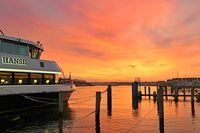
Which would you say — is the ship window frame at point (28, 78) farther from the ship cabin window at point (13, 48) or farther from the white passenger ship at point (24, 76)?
the ship cabin window at point (13, 48)

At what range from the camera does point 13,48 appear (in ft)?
108

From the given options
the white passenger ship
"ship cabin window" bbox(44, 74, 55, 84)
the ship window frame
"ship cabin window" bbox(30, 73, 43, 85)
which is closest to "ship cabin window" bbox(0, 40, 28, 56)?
the white passenger ship

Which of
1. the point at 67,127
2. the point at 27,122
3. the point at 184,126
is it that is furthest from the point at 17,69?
the point at 184,126

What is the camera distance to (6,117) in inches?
1249

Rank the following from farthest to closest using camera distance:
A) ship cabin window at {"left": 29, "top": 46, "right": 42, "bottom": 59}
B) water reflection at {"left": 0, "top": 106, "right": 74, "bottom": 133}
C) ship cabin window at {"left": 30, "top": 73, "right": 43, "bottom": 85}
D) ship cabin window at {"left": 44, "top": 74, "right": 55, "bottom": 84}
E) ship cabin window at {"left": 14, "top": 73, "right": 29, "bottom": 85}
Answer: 1. ship cabin window at {"left": 44, "top": 74, "right": 55, "bottom": 84}
2. ship cabin window at {"left": 29, "top": 46, "right": 42, "bottom": 59}
3. ship cabin window at {"left": 30, "top": 73, "right": 43, "bottom": 85}
4. ship cabin window at {"left": 14, "top": 73, "right": 29, "bottom": 85}
5. water reflection at {"left": 0, "top": 106, "right": 74, "bottom": 133}

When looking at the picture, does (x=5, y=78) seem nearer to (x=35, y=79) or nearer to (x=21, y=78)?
(x=21, y=78)

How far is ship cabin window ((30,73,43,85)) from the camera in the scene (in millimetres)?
34312

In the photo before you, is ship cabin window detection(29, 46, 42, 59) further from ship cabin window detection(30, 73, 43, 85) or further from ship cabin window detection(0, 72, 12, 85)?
ship cabin window detection(0, 72, 12, 85)

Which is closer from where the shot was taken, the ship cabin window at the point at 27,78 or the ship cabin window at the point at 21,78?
the ship cabin window at the point at 27,78

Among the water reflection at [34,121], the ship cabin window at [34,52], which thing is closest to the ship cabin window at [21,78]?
the water reflection at [34,121]

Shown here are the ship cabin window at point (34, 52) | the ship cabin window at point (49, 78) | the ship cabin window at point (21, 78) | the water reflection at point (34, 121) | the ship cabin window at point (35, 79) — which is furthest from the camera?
the ship cabin window at point (49, 78)

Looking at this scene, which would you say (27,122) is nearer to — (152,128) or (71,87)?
(152,128)

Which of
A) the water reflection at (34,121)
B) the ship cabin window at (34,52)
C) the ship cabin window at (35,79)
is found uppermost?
the ship cabin window at (34,52)

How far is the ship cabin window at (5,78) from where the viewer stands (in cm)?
3016
